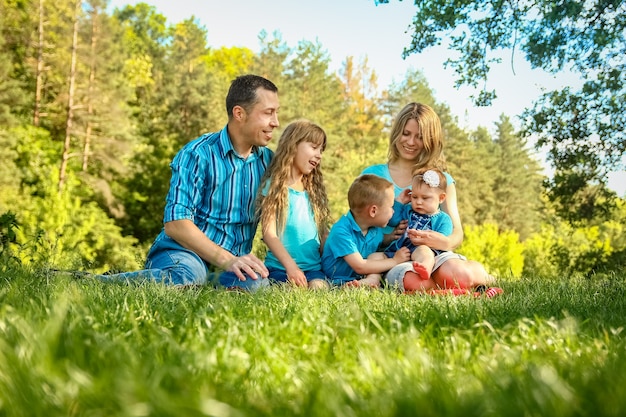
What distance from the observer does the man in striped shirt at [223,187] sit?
5996 millimetres

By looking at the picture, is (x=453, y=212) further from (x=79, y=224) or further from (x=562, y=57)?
(x=79, y=224)

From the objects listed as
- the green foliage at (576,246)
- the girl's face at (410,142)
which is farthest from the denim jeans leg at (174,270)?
the green foliage at (576,246)

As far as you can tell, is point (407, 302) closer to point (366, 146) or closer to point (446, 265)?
point (446, 265)

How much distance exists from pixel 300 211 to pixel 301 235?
0.74 feet

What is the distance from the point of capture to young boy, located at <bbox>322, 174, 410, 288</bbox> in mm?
6090

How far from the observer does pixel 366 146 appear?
166 ft

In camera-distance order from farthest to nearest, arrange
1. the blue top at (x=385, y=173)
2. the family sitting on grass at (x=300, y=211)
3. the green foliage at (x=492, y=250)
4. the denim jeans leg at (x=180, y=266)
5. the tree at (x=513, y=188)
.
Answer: the tree at (x=513, y=188) → the green foliage at (x=492, y=250) → the blue top at (x=385, y=173) → the family sitting on grass at (x=300, y=211) → the denim jeans leg at (x=180, y=266)

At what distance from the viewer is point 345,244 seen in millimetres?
6141

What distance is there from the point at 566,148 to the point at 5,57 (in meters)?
24.5

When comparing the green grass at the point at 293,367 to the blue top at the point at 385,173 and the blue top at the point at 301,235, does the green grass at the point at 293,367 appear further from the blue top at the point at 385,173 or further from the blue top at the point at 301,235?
the blue top at the point at 385,173

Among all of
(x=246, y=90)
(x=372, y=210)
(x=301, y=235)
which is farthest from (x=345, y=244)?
(x=246, y=90)

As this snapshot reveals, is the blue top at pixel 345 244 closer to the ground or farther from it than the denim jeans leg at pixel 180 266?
farther from it

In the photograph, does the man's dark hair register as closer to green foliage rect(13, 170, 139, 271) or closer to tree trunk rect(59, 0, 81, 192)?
green foliage rect(13, 170, 139, 271)

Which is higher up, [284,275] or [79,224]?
[284,275]
